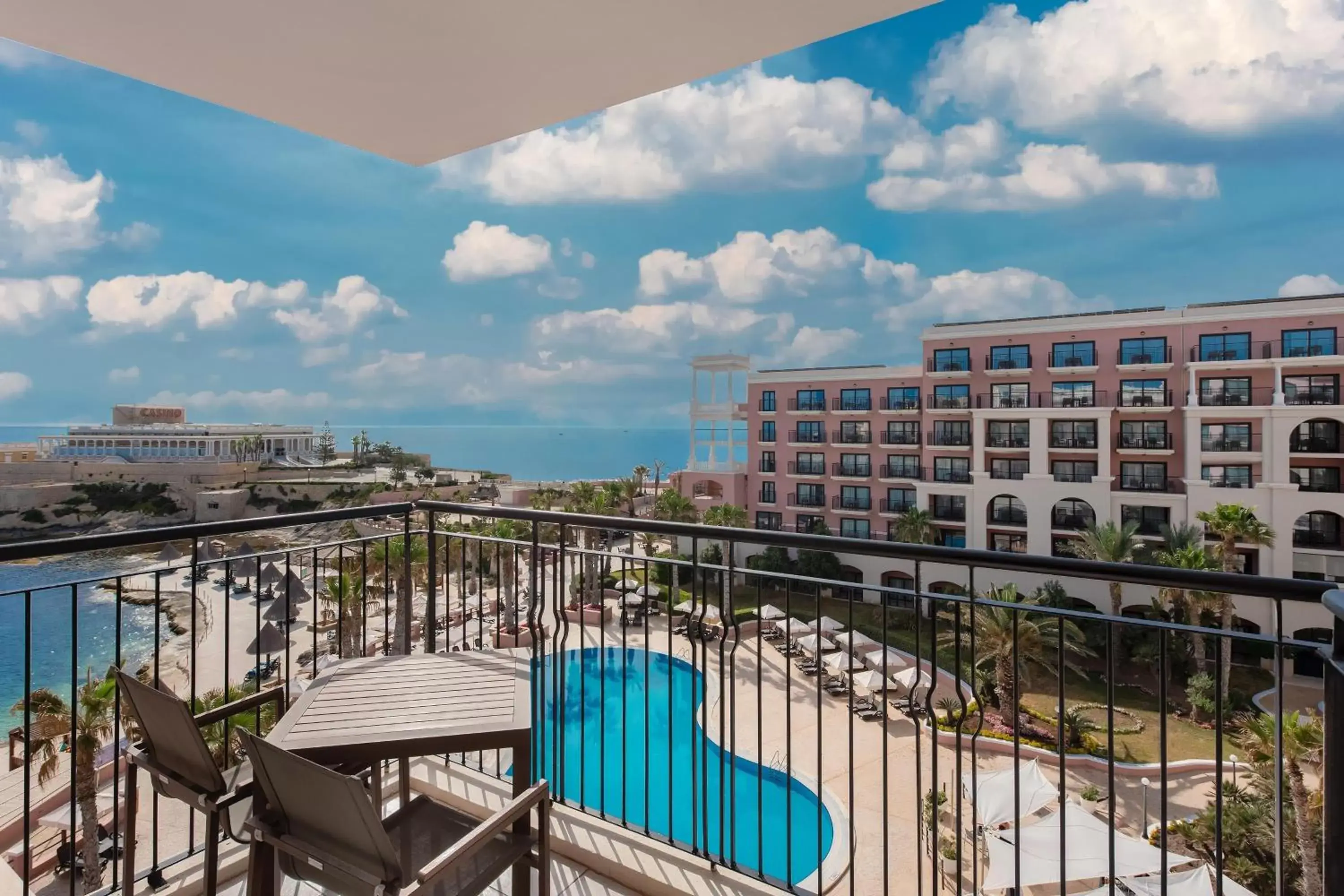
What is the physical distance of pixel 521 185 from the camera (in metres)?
59.7

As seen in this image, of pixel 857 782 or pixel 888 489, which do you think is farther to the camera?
pixel 888 489

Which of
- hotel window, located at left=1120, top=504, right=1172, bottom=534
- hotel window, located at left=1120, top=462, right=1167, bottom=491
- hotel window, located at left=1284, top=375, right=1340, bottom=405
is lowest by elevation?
hotel window, located at left=1120, top=504, right=1172, bottom=534

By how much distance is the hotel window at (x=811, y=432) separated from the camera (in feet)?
112

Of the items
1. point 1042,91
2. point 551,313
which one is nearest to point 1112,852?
point 1042,91

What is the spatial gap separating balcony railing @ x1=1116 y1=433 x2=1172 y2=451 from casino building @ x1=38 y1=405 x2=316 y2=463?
49847 millimetres

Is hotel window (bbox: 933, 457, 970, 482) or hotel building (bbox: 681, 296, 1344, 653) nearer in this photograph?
hotel building (bbox: 681, 296, 1344, 653)

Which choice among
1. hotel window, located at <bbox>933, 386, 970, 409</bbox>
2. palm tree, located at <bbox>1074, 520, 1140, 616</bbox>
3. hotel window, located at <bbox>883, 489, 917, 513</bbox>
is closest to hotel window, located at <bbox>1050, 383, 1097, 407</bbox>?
hotel window, located at <bbox>933, 386, 970, 409</bbox>

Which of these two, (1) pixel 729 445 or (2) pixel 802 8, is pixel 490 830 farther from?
(1) pixel 729 445

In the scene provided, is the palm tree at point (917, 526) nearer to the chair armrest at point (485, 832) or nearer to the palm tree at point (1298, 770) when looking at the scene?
the palm tree at point (1298, 770)

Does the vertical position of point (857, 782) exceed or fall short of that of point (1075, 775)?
it exceeds it

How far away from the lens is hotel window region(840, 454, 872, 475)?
3331 cm

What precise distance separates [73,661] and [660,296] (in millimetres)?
74816

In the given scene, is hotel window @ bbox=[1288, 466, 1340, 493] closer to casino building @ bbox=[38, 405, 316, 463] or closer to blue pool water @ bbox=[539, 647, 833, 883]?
blue pool water @ bbox=[539, 647, 833, 883]

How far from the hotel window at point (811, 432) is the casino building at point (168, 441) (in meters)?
36.4
